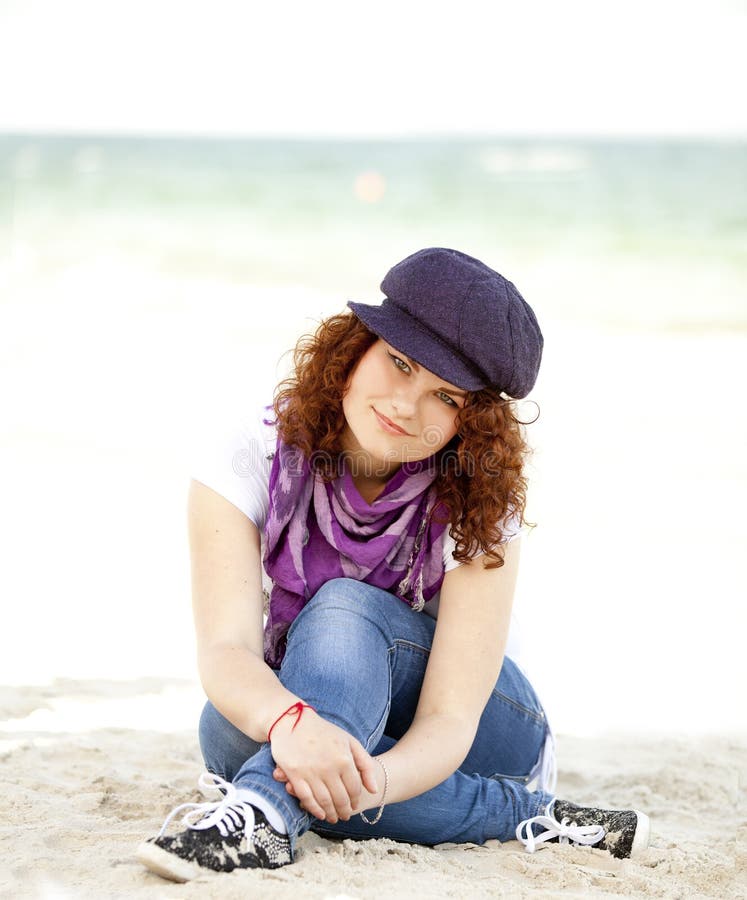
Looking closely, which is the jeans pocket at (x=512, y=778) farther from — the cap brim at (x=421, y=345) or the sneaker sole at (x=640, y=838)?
the cap brim at (x=421, y=345)

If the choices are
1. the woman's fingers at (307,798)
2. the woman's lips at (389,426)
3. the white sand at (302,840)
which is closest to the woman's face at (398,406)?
the woman's lips at (389,426)

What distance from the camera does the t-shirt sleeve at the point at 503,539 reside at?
233 centimetres

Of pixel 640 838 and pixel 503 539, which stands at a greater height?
pixel 503 539

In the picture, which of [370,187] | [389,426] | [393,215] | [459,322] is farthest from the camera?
[370,187]

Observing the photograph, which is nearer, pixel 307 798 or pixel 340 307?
pixel 307 798

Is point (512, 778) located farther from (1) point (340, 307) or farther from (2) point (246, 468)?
(1) point (340, 307)

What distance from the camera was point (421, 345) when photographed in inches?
83.9

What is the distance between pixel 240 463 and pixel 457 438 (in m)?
0.50

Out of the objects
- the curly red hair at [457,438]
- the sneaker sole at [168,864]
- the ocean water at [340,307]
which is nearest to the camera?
the sneaker sole at [168,864]

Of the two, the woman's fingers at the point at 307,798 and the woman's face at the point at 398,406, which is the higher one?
the woman's face at the point at 398,406

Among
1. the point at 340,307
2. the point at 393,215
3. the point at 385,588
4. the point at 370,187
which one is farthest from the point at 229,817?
the point at 370,187

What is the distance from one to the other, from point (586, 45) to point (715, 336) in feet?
64.4

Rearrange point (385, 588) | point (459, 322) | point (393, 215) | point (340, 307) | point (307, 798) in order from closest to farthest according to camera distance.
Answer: point (307, 798)
point (459, 322)
point (385, 588)
point (340, 307)
point (393, 215)

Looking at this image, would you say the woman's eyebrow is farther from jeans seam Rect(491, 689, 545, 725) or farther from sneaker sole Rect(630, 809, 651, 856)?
sneaker sole Rect(630, 809, 651, 856)
